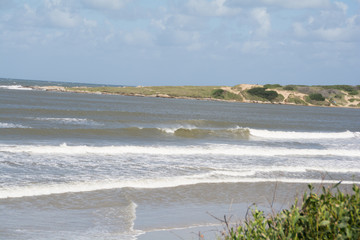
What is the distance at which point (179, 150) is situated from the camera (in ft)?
65.4

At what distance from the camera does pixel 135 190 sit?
11.5 m

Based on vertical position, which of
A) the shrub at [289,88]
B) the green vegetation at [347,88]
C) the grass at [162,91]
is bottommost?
the grass at [162,91]

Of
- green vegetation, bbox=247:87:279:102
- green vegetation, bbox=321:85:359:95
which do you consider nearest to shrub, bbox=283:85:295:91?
green vegetation, bbox=247:87:279:102

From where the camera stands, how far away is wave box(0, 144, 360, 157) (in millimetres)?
17594

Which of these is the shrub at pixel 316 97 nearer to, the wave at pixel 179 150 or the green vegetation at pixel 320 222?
the wave at pixel 179 150

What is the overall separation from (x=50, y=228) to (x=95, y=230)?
2.77 feet

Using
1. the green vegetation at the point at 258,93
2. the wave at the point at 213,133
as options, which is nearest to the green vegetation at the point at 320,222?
the wave at the point at 213,133

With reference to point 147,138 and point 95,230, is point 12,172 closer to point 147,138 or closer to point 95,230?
point 95,230

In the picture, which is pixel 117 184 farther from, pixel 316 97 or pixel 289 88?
pixel 289 88

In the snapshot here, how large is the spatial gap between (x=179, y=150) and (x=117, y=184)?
815cm

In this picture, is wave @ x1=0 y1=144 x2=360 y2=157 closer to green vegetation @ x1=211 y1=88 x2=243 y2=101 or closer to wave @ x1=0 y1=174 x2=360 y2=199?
wave @ x1=0 y1=174 x2=360 y2=199

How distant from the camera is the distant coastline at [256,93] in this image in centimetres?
8944

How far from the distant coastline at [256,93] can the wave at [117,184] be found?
2934 inches

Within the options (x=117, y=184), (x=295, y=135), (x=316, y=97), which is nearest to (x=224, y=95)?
(x=316, y=97)
